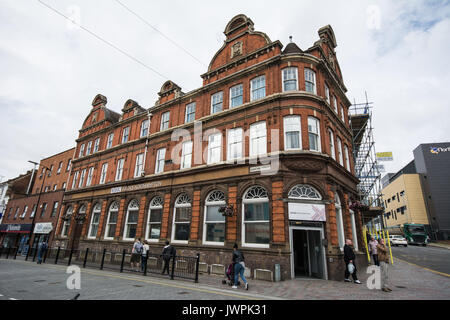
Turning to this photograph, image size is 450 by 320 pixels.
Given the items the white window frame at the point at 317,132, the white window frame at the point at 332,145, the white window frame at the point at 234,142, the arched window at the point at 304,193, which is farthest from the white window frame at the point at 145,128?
the white window frame at the point at 332,145

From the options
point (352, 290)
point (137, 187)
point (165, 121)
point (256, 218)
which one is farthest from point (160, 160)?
point (352, 290)

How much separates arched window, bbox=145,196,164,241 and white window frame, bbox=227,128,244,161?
7.18m

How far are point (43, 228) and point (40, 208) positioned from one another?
3.77 metres

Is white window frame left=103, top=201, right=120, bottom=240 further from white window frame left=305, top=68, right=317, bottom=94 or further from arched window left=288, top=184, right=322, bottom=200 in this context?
white window frame left=305, top=68, right=317, bottom=94

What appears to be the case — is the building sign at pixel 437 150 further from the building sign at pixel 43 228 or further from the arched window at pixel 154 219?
the building sign at pixel 43 228

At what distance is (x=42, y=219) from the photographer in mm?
31375

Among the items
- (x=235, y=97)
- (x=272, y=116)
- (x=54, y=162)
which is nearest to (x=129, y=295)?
(x=272, y=116)

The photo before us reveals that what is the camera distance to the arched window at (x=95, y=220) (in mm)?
24222

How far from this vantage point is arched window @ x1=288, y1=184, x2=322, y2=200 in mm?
13797

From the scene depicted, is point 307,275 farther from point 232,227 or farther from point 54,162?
point 54,162

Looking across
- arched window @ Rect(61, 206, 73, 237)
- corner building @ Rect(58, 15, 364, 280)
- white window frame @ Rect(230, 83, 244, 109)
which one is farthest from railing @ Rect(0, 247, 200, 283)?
white window frame @ Rect(230, 83, 244, 109)

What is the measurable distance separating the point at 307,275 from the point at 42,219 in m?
33.5

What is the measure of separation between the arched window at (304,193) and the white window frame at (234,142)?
4218 millimetres

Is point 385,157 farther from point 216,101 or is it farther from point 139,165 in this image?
point 139,165
